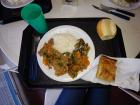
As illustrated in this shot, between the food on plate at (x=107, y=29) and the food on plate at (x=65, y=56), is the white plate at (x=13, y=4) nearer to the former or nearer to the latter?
the food on plate at (x=65, y=56)

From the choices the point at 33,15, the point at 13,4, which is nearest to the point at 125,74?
the point at 33,15

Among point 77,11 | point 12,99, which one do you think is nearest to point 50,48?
point 77,11

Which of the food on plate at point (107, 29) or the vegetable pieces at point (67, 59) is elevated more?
the food on plate at point (107, 29)

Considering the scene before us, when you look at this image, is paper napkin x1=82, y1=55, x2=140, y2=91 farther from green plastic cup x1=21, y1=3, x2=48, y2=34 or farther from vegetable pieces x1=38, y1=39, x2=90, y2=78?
green plastic cup x1=21, y1=3, x2=48, y2=34

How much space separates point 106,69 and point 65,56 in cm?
17

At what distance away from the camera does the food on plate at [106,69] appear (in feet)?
2.67

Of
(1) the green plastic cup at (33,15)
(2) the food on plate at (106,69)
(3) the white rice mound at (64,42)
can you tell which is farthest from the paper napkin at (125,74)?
(1) the green plastic cup at (33,15)

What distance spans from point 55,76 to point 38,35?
211mm

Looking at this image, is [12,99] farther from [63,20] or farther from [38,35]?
[63,20]

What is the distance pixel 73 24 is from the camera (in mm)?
954

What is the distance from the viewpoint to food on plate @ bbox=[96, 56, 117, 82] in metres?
0.81

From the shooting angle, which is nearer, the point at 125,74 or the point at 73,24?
the point at 125,74

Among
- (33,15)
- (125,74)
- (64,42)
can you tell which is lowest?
(125,74)

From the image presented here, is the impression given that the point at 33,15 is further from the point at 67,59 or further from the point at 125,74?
the point at 125,74
